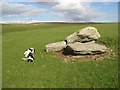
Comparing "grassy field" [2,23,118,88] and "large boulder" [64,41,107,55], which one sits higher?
"large boulder" [64,41,107,55]

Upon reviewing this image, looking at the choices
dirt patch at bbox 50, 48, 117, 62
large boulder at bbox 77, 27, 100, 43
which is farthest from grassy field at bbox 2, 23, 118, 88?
large boulder at bbox 77, 27, 100, 43

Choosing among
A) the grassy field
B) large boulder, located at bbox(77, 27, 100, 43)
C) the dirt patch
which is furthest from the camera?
large boulder, located at bbox(77, 27, 100, 43)

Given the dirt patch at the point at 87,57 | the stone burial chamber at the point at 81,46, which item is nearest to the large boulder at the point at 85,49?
the stone burial chamber at the point at 81,46

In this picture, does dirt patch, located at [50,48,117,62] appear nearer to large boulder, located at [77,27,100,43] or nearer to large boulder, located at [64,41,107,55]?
large boulder, located at [64,41,107,55]

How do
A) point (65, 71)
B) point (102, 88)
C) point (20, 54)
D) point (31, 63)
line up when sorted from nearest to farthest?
point (102, 88) < point (65, 71) < point (31, 63) < point (20, 54)

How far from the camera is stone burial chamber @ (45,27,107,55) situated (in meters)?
26.3

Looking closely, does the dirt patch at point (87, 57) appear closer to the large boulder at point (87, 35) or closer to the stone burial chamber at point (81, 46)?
the stone burial chamber at point (81, 46)

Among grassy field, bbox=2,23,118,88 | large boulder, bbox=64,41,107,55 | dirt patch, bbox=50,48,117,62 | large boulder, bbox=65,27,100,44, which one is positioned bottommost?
grassy field, bbox=2,23,118,88

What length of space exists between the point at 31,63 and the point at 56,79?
6618 mm

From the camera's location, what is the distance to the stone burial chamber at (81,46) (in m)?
26.3

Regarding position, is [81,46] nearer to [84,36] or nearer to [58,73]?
[84,36]

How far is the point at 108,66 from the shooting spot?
2231cm

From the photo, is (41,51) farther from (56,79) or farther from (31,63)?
(56,79)

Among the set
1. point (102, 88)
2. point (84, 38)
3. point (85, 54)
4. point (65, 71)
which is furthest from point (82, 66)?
point (84, 38)
